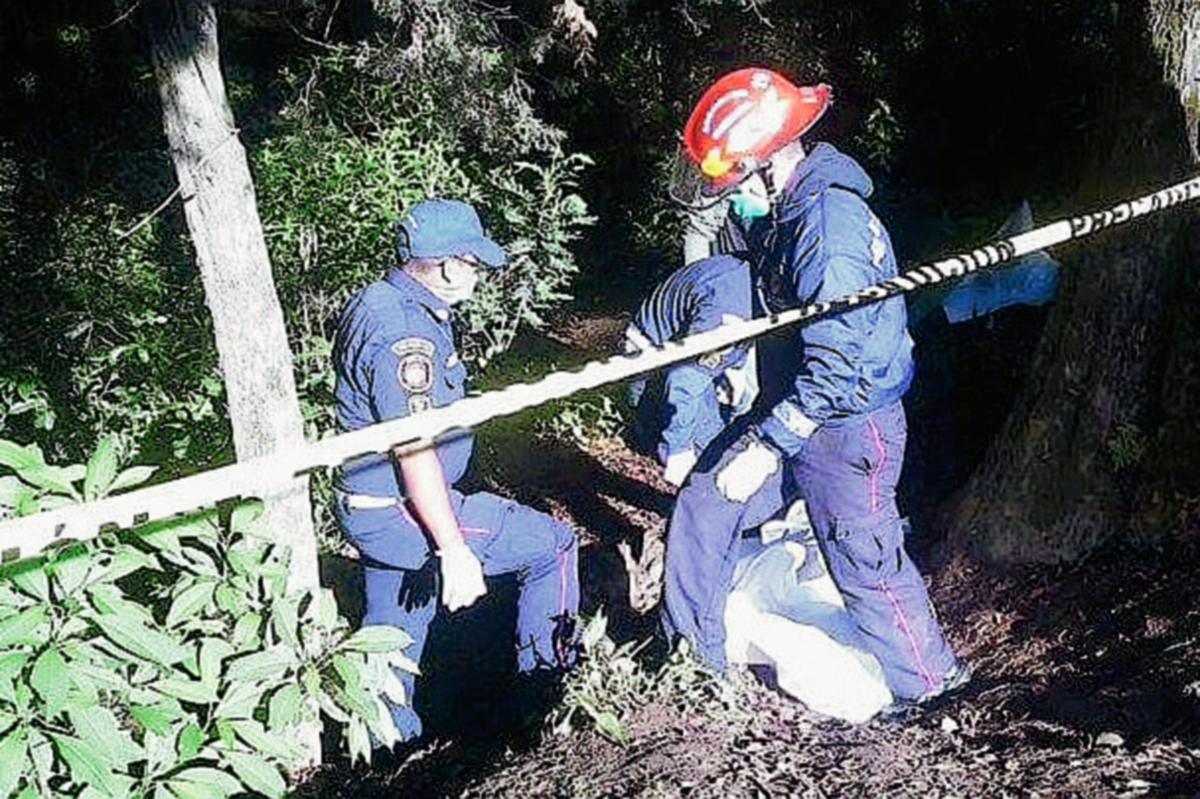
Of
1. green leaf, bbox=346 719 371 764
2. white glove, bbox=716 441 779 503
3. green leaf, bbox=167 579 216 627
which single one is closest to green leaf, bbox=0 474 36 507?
green leaf, bbox=167 579 216 627

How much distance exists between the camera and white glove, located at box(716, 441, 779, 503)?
13.1 ft

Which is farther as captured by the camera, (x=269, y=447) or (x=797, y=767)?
(x=269, y=447)

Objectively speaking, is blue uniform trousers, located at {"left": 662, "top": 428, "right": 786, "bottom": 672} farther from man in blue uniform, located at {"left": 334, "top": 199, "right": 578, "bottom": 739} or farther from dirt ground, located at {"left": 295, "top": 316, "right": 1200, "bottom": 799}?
man in blue uniform, located at {"left": 334, "top": 199, "right": 578, "bottom": 739}

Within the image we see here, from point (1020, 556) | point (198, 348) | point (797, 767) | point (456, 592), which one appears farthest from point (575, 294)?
point (797, 767)

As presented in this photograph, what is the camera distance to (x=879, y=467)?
13.7 feet

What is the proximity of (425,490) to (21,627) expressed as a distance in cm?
200

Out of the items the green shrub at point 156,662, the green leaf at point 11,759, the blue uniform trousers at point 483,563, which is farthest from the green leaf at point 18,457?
the blue uniform trousers at point 483,563

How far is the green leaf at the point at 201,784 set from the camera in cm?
256

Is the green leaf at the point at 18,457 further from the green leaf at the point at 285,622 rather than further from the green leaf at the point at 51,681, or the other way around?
the green leaf at the point at 285,622

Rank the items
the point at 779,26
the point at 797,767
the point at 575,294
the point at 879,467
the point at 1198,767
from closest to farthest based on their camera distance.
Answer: the point at 1198,767 < the point at 797,767 < the point at 879,467 < the point at 779,26 < the point at 575,294

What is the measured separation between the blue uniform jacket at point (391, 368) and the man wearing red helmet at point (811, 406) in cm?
86

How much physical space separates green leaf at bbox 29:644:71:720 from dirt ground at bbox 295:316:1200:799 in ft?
4.94

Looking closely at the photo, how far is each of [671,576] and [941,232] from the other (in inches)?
213

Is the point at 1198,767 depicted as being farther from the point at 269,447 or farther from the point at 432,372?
the point at 269,447
